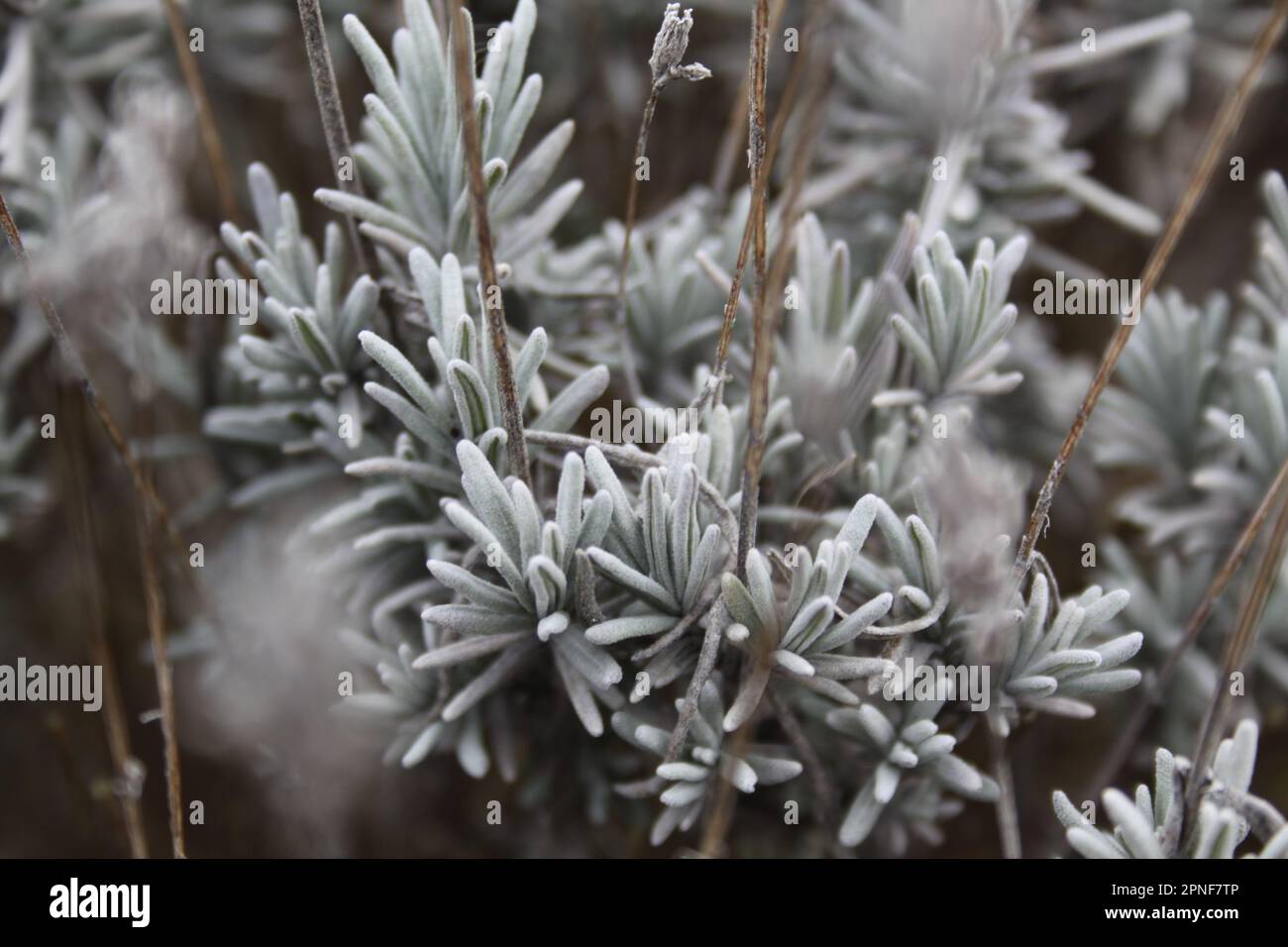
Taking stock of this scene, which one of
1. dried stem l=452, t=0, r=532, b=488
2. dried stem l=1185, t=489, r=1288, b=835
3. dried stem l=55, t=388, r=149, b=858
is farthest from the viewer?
dried stem l=55, t=388, r=149, b=858

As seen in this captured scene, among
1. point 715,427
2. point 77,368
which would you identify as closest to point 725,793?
point 715,427

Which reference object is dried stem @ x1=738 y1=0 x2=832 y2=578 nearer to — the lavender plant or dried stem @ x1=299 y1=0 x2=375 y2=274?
the lavender plant

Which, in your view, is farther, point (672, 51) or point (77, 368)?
point (77, 368)

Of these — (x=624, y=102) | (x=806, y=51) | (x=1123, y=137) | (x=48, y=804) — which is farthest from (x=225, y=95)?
(x=1123, y=137)

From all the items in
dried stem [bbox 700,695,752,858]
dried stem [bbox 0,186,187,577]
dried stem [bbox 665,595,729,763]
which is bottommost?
dried stem [bbox 700,695,752,858]

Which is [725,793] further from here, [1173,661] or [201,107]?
[201,107]

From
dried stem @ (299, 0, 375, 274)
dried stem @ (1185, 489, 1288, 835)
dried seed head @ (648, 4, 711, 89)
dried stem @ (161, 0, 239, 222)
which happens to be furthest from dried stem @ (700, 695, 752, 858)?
dried stem @ (161, 0, 239, 222)

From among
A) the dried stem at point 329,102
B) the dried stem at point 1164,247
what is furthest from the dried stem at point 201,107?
the dried stem at point 1164,247

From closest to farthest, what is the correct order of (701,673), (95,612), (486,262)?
1. (486,262)
2. (701,673)
3. (95,612)
